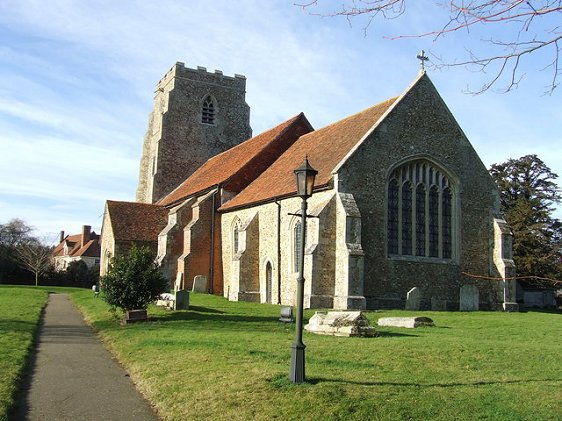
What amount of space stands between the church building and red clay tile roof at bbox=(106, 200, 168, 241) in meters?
2.51

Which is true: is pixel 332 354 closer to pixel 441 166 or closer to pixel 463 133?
pixel 441 166

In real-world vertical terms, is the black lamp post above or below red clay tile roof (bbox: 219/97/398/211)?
below

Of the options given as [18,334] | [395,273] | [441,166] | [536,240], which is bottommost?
[18,334]

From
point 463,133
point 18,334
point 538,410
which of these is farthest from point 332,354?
point 463,133

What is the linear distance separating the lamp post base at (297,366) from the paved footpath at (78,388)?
80.8 inches

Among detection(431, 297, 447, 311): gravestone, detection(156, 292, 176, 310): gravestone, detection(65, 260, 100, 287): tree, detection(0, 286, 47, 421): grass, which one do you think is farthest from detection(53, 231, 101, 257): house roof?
detection(431, 297, 447, 311): gravestone

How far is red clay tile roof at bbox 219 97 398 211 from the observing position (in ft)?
80.3

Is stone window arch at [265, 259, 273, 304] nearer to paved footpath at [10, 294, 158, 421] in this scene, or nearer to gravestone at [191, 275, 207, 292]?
gravestone at [191, 275, 207, 292]

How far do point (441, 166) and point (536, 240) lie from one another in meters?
16.2

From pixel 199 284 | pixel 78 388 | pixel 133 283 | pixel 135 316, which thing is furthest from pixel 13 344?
pixel 199 284

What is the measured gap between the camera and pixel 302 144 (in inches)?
1233

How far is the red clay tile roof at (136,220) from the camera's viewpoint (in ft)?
112

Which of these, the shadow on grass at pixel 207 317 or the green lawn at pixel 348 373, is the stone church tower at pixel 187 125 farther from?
the green lawn at pixel 348 373

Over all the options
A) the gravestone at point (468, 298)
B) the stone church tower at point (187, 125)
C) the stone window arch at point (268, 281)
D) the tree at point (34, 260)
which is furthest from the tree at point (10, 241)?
the gravestone at point (468, 298)
